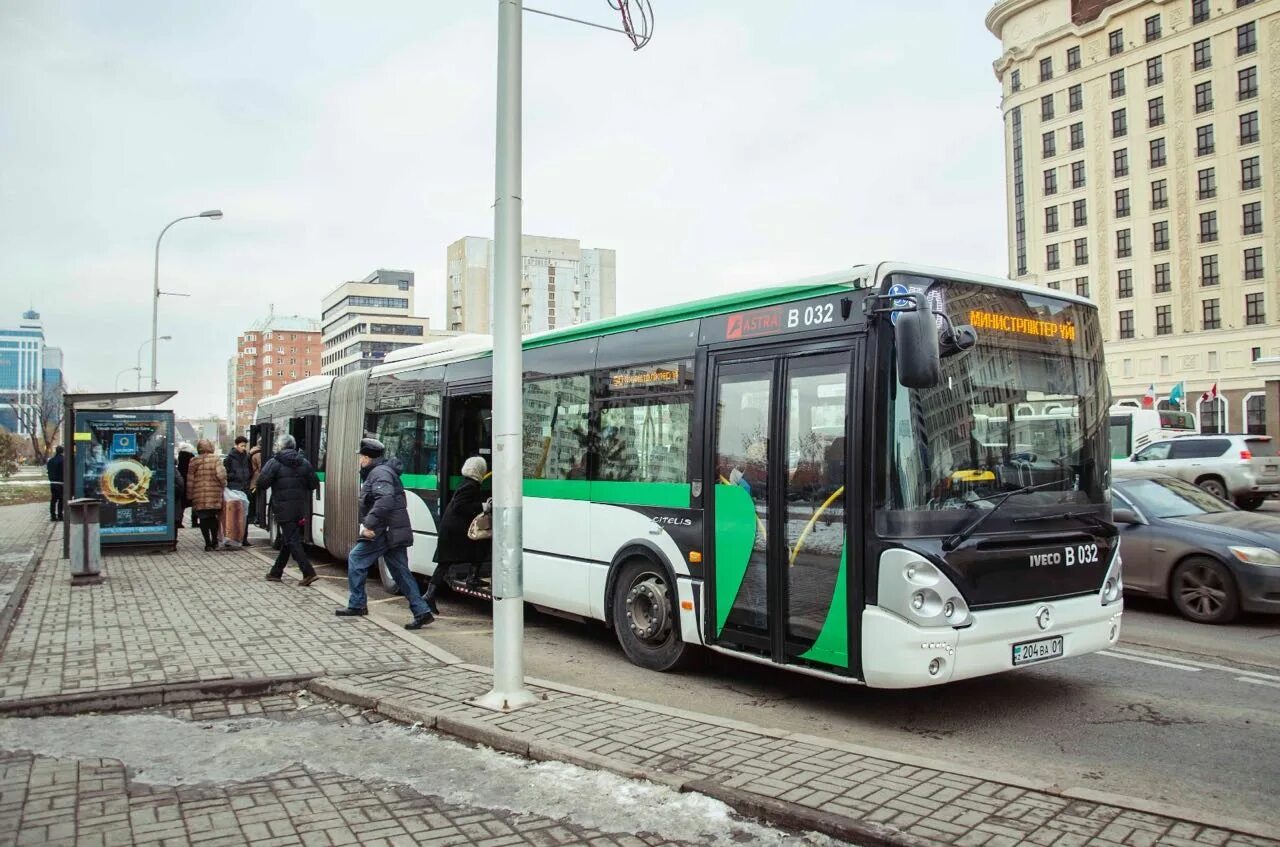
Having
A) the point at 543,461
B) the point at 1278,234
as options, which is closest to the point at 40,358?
the point at 1278,234

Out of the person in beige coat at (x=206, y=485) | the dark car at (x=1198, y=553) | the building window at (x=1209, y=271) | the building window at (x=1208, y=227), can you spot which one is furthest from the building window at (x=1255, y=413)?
the person in beige coat at (x=206, y=485)

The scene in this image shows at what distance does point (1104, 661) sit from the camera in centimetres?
829

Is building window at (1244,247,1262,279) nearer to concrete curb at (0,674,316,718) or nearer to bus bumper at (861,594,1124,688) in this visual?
bus bumper at (861,594,1124,688)

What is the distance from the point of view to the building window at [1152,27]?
64.8 m

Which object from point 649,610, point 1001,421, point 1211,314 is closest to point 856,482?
point 1001,421

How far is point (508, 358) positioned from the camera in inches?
265

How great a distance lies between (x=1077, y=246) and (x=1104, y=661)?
6857 centimetres

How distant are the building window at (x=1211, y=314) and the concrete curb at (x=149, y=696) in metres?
67.9

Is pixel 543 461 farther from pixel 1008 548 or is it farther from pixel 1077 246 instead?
pixel 1077 246

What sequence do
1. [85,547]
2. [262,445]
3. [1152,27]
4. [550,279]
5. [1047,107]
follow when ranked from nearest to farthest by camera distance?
1. [85,547]
2. [262,445]
3. [1152,27]
4. [1047,107]
5. [550,279]

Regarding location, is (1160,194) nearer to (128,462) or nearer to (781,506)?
(128,462)

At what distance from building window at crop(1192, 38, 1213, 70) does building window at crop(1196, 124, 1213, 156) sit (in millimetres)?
3722

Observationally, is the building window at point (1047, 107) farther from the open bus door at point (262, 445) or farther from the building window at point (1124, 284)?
the open bus door at point (262, 445)

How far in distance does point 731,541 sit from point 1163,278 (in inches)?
2669
